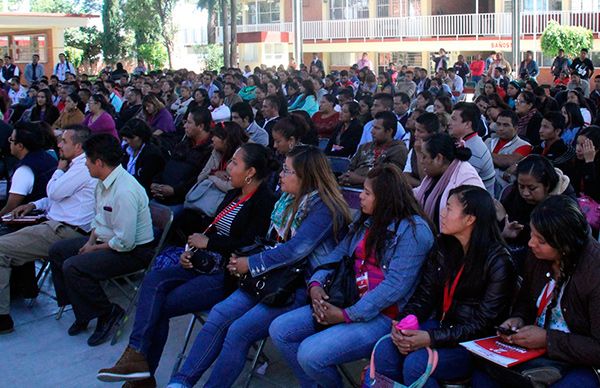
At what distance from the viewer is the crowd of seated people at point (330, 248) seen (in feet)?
11.9

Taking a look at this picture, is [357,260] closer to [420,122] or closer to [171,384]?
[171,384]

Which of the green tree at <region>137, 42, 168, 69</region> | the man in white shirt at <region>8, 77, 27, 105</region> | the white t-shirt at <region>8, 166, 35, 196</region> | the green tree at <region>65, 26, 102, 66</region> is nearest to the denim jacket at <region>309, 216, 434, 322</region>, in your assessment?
the white t-shirt at <region>8, 166, 35, 196</region>

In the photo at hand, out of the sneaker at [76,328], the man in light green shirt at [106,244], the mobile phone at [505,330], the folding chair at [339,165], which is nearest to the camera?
the mobile phone at [505,330]

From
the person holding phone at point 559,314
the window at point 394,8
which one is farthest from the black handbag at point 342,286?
the window at point 394,8

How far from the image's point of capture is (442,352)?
3664mm

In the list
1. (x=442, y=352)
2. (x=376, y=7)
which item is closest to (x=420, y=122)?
(x=442, y=352)

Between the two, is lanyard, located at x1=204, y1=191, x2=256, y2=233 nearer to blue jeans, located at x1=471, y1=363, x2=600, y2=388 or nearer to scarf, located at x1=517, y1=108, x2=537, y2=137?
blue jeans, located at x1=471, y1=363, x2=600, y2=388

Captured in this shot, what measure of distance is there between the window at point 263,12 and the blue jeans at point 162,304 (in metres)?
37.4

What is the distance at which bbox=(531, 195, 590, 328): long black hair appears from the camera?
11.3 ft

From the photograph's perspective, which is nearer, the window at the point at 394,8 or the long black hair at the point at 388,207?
the long black hair at the point at 388,207

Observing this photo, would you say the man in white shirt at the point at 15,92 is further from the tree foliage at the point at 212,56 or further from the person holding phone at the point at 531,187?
the tree foliage at the point at 212,56

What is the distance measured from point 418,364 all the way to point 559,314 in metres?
0.69

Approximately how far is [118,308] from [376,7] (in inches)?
1284

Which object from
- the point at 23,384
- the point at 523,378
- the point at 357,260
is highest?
the point at 357,260
